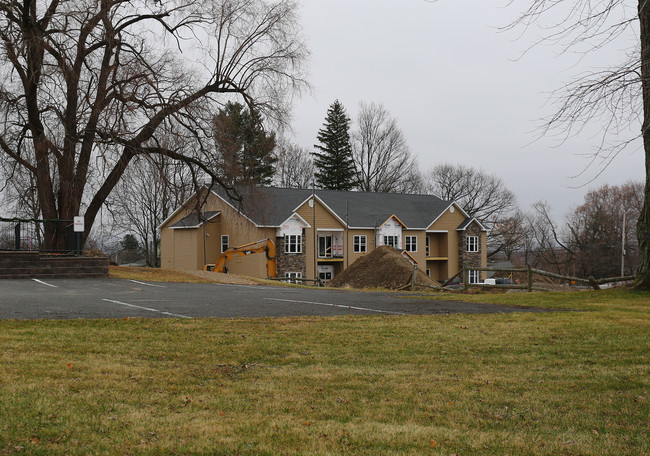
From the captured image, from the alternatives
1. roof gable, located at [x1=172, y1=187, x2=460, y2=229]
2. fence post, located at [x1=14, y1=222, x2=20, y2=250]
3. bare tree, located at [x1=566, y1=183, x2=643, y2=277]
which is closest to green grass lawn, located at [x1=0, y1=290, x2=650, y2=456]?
fence post, located at [x1=14, y1=222, x2=20, y2=250]

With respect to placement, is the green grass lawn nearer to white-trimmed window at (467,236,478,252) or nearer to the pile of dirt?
the pile of dirt

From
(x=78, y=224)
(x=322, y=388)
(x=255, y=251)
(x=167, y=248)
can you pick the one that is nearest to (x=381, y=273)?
(x=255, y=251)

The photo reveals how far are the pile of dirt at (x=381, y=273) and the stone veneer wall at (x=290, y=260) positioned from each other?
929cm

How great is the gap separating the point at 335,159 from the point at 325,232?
983 inches

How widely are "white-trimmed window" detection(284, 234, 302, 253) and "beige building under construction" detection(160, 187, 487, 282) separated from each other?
3.0 inches

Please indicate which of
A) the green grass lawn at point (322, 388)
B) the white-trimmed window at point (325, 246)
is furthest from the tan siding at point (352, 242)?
the green grass lawn at point (322, 388)

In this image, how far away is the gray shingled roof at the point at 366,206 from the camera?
5050 cm

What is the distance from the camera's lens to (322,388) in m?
7.13

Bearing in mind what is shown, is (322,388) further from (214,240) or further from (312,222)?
(214,240)

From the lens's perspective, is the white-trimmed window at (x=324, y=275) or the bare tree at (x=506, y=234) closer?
the white-trimmed window at (x=324, y=275)

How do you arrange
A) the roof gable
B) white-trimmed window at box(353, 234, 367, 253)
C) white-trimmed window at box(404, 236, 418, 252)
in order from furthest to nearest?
1. white-trimmed window at box(404, 236, 418, 252)
2. white-trimmed window at box(353, 234, 367, 253)
3. the roof gable

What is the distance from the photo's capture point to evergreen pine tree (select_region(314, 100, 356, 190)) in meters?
76.5

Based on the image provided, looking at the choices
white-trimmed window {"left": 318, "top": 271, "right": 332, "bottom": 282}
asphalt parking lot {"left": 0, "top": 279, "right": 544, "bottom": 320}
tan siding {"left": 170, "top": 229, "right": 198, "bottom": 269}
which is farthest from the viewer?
white-trimmed window {"left": 318, "top": 271, "right": 332, "bottom": 282}

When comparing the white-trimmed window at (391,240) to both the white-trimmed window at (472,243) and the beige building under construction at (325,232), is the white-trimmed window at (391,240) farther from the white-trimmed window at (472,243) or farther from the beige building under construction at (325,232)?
the white-trimmed window at (472,243)
